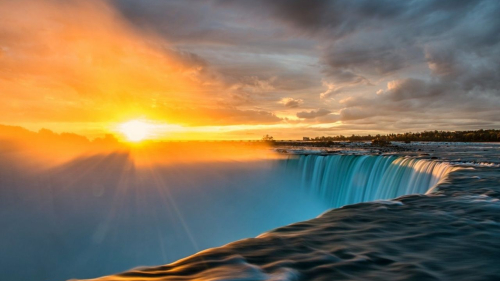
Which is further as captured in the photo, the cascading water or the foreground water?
the cascading water

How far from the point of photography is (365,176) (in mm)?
23969

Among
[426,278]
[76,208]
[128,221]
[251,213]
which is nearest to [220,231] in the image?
[251,213]

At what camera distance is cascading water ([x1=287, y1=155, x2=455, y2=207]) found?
16938mm

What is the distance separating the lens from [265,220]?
34.9 meters

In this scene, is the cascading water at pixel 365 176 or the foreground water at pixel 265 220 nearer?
the foreground water at pixel 265 220

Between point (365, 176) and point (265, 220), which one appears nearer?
point (365, 176)

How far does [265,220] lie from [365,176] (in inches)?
578

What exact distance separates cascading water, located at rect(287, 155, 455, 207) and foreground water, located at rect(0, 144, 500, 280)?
0.11 meters

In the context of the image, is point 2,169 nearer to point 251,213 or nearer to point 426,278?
point 251,213

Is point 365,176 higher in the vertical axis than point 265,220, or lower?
higher

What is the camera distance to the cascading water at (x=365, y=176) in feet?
55.6

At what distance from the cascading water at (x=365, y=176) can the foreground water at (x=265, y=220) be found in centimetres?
11

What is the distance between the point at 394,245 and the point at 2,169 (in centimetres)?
5081

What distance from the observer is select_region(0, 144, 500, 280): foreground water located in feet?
14.1
